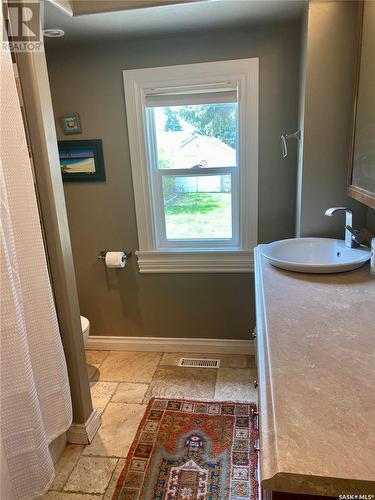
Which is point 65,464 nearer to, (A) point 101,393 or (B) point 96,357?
(A) point 101,393

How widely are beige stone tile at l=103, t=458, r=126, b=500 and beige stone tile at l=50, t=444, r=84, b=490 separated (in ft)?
0.73

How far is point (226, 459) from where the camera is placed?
170cm

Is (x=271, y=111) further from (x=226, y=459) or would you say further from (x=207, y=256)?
(x=226, y=459)

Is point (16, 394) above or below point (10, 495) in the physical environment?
above

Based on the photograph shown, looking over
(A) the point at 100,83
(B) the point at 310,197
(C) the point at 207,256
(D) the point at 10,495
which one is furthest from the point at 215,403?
(A) the point at 100,83

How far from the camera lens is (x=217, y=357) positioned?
2.57m

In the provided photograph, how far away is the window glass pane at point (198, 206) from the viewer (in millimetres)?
2406

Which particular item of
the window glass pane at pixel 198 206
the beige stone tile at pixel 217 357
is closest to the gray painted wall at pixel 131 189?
the beige stone tile at pixel 217 357

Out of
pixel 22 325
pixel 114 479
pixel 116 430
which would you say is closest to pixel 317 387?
pixel 22 325

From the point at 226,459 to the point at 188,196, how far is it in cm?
160

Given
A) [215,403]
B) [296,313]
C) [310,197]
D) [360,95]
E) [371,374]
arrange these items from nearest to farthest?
1. [371,374]
2. [296,313]
3. [360,95]
4. [310,197]
5. [215,403]

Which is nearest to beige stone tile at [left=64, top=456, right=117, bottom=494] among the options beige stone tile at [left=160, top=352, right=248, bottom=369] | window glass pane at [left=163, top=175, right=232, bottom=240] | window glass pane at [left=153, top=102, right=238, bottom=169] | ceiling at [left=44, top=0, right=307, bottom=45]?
beige stone tile at [left=160, top=352, right=248, bottom=369]

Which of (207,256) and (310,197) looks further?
(207,256)

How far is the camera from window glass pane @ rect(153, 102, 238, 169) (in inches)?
89.6
